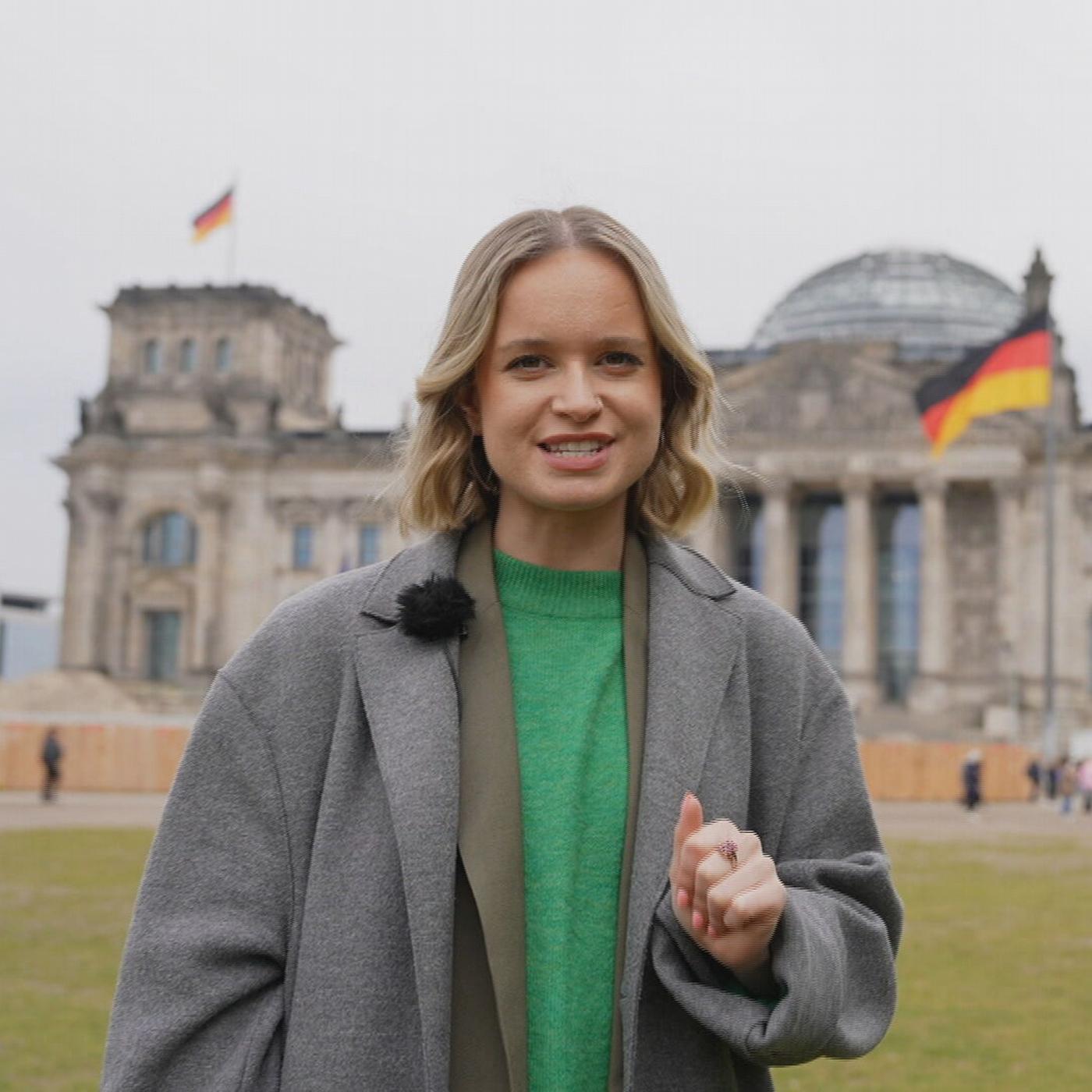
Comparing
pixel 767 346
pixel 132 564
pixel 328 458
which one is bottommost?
pixel 132 564

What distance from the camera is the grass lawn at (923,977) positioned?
10125mm

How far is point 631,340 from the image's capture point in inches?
130

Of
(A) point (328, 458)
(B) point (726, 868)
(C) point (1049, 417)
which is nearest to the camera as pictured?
(B) point (726, 868)

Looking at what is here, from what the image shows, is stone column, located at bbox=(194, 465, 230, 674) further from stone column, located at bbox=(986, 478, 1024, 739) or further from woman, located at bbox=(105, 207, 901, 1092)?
woman, located at bbox=(105, 207, 901, 1092)

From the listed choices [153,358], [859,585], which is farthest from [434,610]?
[153,358]

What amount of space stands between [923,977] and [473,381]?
11.4 meters

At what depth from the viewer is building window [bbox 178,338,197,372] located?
82000mm

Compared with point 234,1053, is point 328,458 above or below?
above

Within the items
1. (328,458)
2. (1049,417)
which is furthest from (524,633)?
(328,458)

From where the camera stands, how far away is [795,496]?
72.5m

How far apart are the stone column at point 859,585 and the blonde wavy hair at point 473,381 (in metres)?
67.0

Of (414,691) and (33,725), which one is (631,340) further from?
(33,725)

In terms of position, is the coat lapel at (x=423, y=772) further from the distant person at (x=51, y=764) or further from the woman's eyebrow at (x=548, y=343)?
the distant person at (x=51, y=764)

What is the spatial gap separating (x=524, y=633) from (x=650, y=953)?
0.71 m
